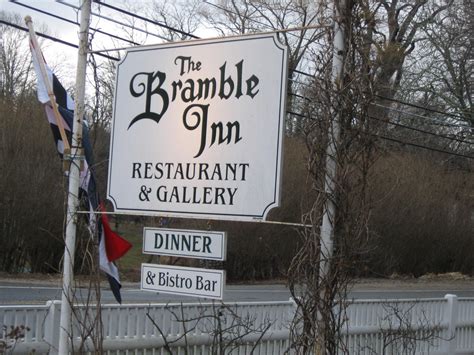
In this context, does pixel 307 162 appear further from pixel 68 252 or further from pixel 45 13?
pixel 45 13

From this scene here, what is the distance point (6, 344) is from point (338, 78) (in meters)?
3.52

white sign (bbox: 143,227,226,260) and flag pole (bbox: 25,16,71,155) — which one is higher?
flag pole (bbox: 25,16,71,155)

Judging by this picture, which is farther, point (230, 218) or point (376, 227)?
point (376, 227)

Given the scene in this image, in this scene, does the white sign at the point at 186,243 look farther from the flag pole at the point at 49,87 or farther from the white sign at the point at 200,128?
the flag pole at the point at 49,87

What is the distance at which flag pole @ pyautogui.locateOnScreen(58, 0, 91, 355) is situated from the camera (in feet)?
18.3

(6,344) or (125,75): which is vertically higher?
(125,75)

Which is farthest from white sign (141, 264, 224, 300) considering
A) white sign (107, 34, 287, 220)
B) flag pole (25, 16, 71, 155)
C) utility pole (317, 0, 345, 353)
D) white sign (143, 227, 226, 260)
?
flag pole (25, 16, 71, 155)

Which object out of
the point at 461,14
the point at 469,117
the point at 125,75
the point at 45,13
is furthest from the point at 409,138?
the point at 125,75

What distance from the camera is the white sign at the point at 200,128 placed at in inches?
198

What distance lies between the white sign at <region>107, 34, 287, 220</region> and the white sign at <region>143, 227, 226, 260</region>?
0.49ft

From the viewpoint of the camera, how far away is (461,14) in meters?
30.5

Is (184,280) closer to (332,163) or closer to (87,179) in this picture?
(87,179)

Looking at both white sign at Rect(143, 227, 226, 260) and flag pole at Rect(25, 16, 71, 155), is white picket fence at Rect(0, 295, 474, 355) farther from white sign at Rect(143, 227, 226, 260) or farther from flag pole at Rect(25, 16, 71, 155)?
flag pole at Rect(25, 16, 71, 155)

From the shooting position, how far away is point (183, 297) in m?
15.5
